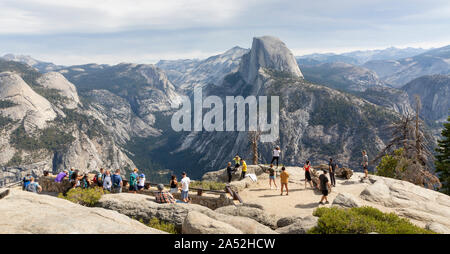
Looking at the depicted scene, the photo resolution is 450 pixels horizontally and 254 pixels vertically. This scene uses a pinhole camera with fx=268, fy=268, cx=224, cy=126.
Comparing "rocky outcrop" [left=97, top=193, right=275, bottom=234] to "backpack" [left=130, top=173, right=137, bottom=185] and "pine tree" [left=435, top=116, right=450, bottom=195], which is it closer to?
"backpack" [left=130, top=173, right=137, bottom=185]

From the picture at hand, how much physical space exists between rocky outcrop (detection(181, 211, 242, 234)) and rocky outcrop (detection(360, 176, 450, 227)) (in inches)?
563

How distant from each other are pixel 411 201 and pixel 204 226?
19159 millimetres

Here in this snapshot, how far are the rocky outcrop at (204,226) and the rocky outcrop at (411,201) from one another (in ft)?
46.9

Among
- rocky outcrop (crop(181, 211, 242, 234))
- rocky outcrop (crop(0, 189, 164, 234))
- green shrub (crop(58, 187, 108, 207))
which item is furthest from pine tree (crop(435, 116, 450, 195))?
rocky outcrop (crop(0, 189, 164, 234))

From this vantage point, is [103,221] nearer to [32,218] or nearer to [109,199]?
[32,218]

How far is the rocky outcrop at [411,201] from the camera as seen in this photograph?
60.0 feet

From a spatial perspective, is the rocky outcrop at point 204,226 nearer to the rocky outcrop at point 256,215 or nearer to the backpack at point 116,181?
the rocky outcrop at point 256,215

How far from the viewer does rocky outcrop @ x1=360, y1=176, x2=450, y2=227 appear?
18281 mm

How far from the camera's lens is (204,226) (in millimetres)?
11172

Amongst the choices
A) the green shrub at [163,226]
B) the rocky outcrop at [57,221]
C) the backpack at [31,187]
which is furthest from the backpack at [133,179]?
the rocky outcrop at [57,221]

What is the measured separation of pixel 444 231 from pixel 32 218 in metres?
18.8

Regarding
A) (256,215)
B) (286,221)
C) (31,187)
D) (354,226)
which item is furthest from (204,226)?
(31,187)

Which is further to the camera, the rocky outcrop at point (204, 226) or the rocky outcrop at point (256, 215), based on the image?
the rocky outcrop at point (256, 215)
